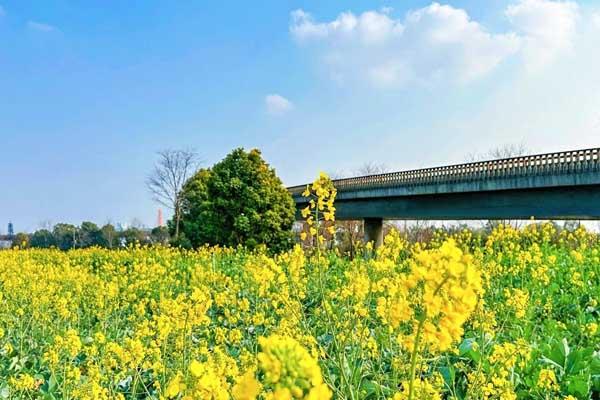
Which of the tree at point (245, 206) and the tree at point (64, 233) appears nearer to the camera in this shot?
the tree at point (245, 206)

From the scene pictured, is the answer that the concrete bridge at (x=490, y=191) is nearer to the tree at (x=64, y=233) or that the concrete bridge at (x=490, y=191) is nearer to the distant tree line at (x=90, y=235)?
the distant tree line at (x=90, y=235)

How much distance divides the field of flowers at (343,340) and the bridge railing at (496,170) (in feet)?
37.8

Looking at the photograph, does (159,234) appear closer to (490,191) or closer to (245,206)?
(245,206)

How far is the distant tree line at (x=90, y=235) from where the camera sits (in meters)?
27.8

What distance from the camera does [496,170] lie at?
20.8 metres

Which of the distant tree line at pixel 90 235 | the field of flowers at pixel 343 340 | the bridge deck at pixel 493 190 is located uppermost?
the bridge deck at pixel 493 190

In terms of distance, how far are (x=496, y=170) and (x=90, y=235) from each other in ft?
76.3

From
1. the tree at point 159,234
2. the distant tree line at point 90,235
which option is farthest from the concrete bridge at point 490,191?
the tree at point 159,234

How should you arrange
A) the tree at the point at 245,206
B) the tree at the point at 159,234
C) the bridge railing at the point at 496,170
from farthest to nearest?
the tree at the point at 159,234 → the bridge railing at the point at 496,170 → the tree at the point at 245,206

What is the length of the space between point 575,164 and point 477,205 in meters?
4.64

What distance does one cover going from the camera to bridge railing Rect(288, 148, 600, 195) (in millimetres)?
17781

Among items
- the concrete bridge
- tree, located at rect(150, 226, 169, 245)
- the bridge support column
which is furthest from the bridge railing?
tree, located at rect(150, 226, 169, 245)

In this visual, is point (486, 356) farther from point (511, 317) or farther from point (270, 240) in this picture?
point (270, 240)

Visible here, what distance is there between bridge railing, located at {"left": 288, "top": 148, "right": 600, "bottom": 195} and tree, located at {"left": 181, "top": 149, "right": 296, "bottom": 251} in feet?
27.2
